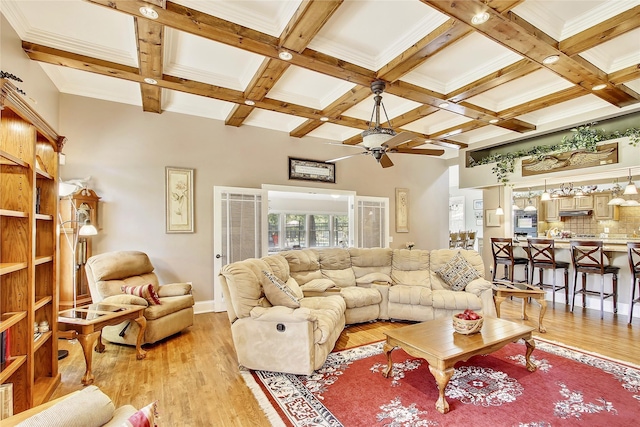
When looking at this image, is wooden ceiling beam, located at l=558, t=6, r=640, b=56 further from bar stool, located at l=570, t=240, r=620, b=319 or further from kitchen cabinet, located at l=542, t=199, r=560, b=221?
kitchen cabinet, located at l=542, t=199, r=560, b=221

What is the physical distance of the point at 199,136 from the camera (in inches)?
196

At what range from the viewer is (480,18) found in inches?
95.5

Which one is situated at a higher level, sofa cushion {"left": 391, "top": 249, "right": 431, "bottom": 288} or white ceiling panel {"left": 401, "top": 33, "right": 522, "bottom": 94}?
white ceiling panel {"left": 401, "top": 33, "right": 522, "bottom": 94}

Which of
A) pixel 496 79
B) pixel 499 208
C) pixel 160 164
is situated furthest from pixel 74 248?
pixel 499 208

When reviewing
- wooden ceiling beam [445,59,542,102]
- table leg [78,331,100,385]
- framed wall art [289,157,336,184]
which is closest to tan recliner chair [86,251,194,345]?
table leg [78,331,100,385]

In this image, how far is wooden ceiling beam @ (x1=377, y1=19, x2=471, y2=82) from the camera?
264 centimetres

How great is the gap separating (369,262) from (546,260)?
308 centimetres

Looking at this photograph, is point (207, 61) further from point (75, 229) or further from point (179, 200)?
point (75, 229)

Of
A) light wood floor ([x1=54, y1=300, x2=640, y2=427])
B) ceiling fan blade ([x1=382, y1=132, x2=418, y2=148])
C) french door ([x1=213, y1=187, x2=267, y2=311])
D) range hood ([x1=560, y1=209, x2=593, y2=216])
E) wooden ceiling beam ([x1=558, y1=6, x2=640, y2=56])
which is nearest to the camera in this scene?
light wood floor ([x1=54, y1=300, x2=640, y2=427])

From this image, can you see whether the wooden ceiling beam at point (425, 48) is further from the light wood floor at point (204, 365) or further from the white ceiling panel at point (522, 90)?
the light wood floor at point (204, 365)

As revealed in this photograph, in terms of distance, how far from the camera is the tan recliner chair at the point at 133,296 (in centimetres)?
340

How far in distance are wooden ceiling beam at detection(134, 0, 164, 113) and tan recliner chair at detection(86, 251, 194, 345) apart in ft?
6.90

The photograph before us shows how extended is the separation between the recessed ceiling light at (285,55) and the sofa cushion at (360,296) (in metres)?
2.87

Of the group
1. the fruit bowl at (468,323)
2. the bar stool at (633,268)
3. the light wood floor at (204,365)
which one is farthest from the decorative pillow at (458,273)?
the bar stool at (633,268)
